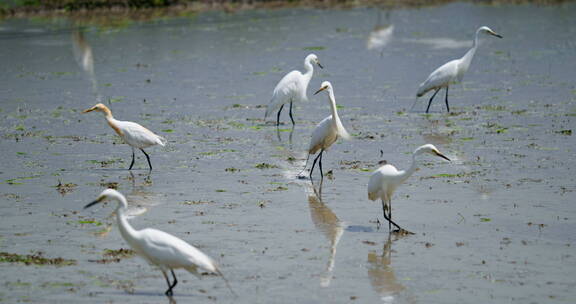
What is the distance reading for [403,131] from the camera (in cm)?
A: 1603

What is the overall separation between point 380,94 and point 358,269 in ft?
36.7

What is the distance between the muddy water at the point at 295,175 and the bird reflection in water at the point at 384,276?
0.08 ft

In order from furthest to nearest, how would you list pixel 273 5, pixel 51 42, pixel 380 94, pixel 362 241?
pixel 273 5 → pixel 51 42 → pixel 380 94 → pixel 362 241

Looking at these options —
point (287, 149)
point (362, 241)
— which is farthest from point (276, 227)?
point (287, 149)

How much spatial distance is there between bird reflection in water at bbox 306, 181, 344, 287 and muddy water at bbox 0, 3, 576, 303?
0.11ft

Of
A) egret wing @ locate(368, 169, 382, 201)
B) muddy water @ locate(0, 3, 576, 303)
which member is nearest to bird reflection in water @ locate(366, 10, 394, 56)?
muddy water @ locate(0, 3, 576, 303)

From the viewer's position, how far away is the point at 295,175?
1320 cm

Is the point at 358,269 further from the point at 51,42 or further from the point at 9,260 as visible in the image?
the point at 51,42

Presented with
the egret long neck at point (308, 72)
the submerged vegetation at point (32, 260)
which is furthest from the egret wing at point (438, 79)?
the submerged vegetation at point (32, 260)

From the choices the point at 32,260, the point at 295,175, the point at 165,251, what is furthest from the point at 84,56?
the point at 165,251

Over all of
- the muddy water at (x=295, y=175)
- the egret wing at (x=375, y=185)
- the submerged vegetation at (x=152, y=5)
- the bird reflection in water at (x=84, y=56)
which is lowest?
the submerged vegetation at (x=152, y=5)

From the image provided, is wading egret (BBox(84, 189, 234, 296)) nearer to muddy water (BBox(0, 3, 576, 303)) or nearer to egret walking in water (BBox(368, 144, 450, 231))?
muddy water (BBox(0, 3, 576, 303))

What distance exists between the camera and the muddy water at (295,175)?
8.63m

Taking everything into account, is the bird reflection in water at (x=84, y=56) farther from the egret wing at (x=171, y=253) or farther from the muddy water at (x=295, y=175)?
the egret wing at (x=171, y=253)
